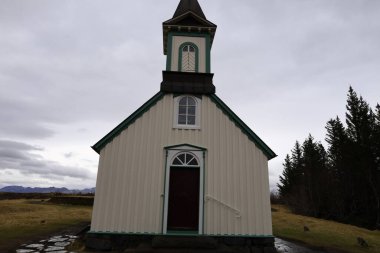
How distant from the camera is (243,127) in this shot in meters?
11.1

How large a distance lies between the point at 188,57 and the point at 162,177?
19.9 ft

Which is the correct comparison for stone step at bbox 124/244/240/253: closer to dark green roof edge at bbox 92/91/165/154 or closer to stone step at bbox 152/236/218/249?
stone step at bbox 152/236/218/249

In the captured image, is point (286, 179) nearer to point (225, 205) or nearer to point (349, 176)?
point (349, 176)

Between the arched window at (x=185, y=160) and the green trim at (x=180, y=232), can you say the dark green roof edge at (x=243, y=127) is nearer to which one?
the arched window at (x=185, y=160)

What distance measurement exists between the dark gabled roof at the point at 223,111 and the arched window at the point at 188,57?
201 cm

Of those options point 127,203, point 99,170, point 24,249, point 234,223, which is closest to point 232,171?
point 234,223

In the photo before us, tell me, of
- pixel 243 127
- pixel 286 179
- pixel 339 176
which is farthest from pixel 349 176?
pixel 243 127

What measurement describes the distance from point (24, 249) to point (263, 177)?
9.46m

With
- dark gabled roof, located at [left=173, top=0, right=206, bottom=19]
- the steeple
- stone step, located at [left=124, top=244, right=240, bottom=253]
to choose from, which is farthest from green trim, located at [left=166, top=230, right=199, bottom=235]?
dark gabled roof, located at [left=173, top=0, right=206, bottom=19]

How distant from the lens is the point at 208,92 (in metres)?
11.6

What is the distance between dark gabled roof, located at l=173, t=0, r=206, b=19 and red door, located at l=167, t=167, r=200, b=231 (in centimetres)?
799

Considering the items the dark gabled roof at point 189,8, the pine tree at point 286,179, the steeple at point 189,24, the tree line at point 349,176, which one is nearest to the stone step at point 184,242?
the steeple at point 189,24

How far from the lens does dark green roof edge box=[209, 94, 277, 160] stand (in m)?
10.9

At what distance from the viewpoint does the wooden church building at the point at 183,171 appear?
10.1 meters
